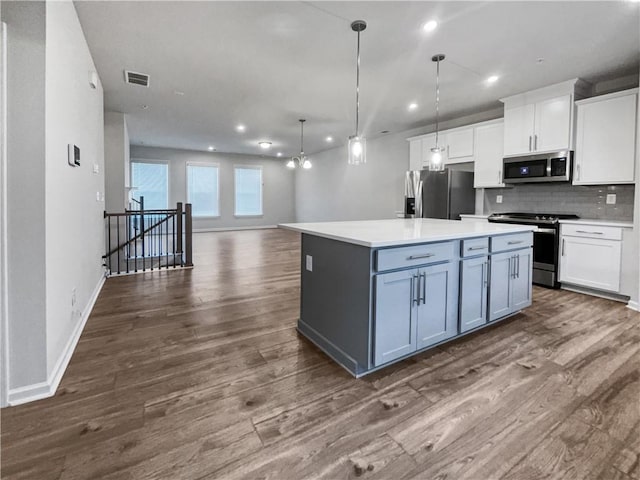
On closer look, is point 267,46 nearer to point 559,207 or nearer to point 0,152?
point 0,152

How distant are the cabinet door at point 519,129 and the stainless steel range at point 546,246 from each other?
1.00m

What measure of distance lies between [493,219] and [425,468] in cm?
408

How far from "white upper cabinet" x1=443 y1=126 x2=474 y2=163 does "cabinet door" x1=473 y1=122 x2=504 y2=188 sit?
0.13m

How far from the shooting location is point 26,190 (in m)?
1.74

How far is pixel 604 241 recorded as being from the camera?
3.72 m

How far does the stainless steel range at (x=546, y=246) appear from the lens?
13.5ft

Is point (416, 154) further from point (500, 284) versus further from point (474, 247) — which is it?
point (474, 247)

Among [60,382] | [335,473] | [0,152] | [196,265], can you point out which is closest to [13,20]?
[0,152]

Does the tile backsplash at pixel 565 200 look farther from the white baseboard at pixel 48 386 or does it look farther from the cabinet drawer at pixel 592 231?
the white baseboard at pixel 48 386

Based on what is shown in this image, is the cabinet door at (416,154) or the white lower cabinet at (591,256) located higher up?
the cabinet door at (416,154)

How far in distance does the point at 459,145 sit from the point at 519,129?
1007 mm

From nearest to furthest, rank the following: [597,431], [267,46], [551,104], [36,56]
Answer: [597,431] → [36,56] → [267,46] → [551,104]

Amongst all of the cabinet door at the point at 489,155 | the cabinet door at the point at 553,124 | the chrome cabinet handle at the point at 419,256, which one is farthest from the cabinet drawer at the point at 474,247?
the cabinet door at the point at 489,155

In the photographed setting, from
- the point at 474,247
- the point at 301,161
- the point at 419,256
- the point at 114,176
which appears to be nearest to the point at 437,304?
the point at 419,256
